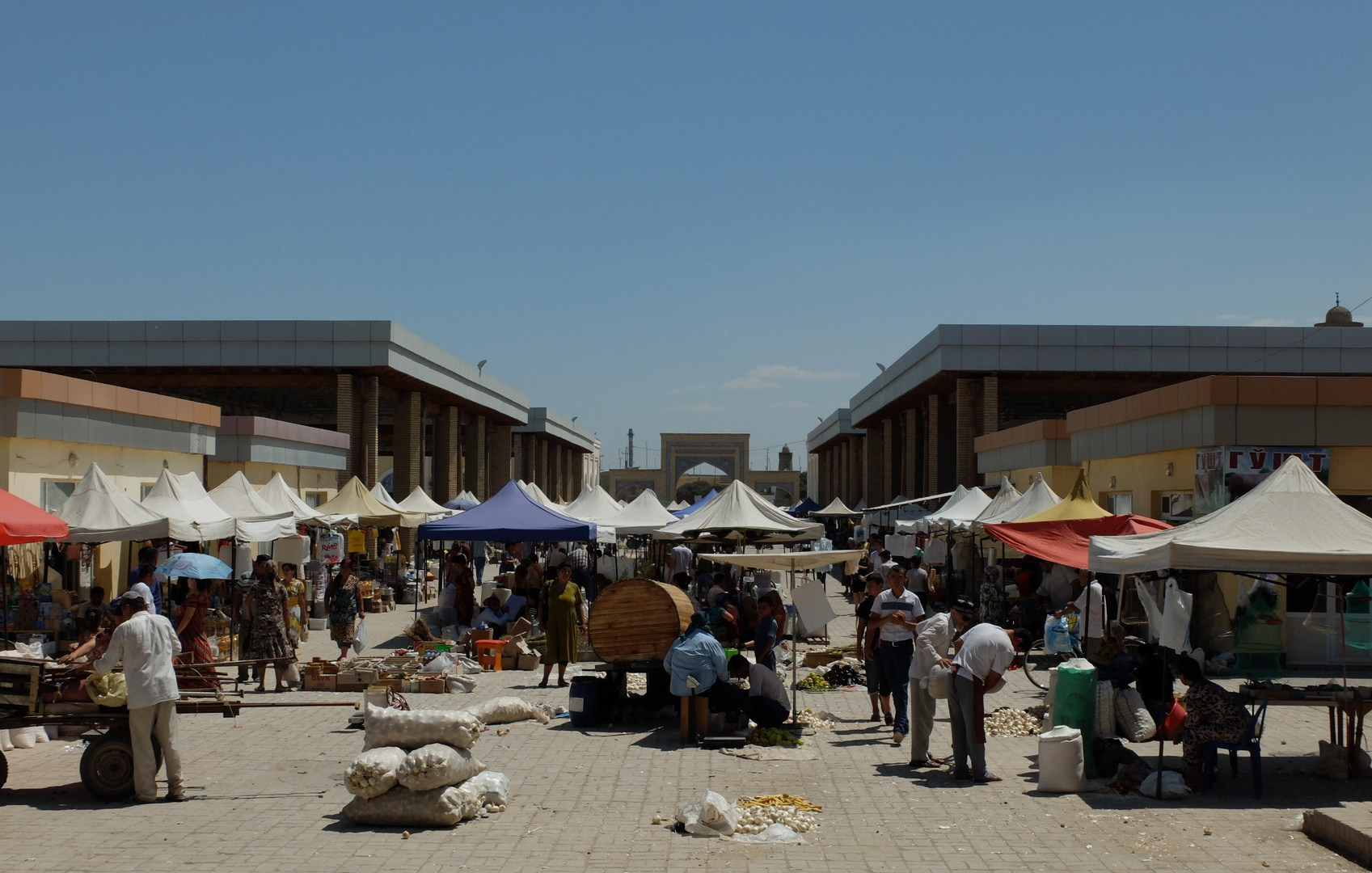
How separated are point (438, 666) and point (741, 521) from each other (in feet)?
19.1

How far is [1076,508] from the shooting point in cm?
1642

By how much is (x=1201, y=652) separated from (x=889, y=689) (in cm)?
505

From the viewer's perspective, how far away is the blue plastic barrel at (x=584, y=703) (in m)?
11.6

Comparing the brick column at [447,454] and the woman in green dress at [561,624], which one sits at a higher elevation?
A: the brick column at [447,454]

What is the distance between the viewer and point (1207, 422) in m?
16.8

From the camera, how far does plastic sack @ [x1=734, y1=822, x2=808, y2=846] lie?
7621 mm

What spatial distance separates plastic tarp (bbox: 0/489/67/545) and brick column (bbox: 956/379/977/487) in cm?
2879

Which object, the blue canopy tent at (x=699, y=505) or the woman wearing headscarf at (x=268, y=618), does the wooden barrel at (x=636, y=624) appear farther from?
the blue canopy tent at (x=699, y=505)

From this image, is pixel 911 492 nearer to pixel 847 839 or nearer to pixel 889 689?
pixel 889 689

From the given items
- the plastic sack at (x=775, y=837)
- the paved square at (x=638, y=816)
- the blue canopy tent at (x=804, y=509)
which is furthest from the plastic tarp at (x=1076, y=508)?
the blue canopy tent at (x=804, y=509)

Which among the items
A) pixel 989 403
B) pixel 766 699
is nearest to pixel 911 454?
pixel 989 403

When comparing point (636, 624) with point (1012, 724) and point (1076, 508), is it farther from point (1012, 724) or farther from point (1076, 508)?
point (1076, 508)

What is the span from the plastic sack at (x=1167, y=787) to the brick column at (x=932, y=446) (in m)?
32.8

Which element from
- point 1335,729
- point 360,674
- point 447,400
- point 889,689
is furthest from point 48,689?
point 447,400
